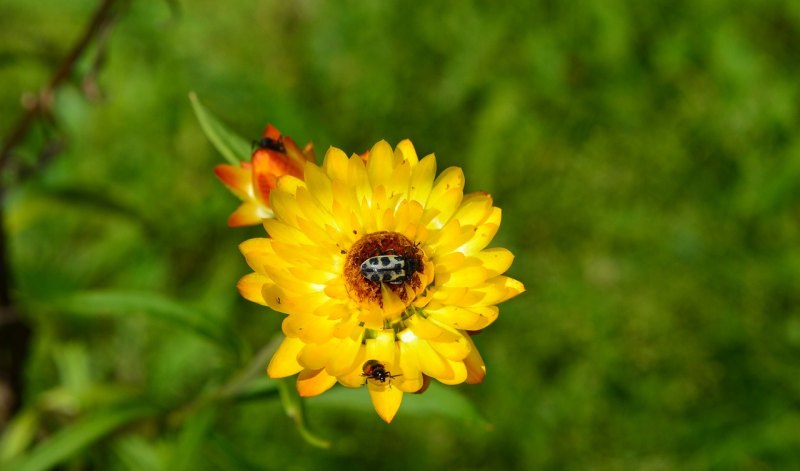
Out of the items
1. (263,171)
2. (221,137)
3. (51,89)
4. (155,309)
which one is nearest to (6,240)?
(51,89)

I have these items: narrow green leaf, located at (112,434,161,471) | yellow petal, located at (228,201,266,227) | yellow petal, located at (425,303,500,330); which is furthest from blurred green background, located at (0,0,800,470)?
yellow petal, located at (425,303,500,330)

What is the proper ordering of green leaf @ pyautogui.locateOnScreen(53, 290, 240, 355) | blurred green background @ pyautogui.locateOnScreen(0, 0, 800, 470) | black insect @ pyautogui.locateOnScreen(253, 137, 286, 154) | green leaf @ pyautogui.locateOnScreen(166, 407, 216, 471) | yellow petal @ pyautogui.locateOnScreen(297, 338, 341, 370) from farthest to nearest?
blurred green background @ pyautogui.locateOnScreen(0, 0, 800, 470) < green leaf @ pyautogui.locateOnScreen(53, 290, 240, 355) < green leaf @ pyautogui.locateOnScreen(166, 407, 216, 471) < black insect @ pyautogui.locateOnScreen(253, 137, 286, 154) < yellow petal @ pyautogui.locateOnScreen(297, 338, 341, 370)

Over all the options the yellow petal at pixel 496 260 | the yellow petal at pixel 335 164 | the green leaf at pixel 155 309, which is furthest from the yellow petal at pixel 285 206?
the green leaf at pixel 155 309

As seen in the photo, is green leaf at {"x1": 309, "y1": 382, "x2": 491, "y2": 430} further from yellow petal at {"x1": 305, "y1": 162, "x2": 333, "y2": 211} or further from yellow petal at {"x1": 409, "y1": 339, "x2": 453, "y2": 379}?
yellow petal at {"x1": 305, "y1": 162, "x2": 333, "y2": 211}

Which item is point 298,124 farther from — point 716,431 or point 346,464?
point 716,431

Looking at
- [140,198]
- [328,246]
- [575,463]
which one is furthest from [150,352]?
[328,246]

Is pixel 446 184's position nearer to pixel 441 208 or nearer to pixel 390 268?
pixel 441 208

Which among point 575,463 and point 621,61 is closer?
point 575,463
